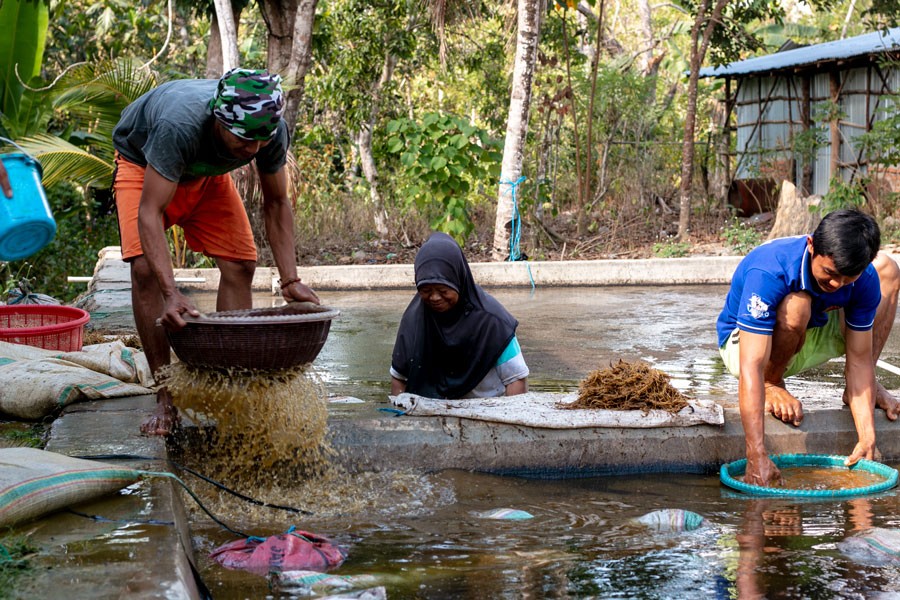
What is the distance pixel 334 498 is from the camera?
4.24 m

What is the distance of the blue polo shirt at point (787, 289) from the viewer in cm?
448

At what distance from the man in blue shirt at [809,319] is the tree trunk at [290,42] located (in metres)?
8.23

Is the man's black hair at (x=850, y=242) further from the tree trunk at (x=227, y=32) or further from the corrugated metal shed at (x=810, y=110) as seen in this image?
the corrugated metal shed at (x=810, y=110)

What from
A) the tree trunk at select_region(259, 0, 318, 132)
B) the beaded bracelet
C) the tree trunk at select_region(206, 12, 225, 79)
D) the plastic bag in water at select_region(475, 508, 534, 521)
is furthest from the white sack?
the tree trunk at select_region(206, 12, 225, 79)

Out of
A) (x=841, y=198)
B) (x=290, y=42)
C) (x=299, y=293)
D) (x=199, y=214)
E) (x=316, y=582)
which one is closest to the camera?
(x=316, y=582)

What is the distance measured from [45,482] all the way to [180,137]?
1.58 metres

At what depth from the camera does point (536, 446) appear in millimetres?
4758

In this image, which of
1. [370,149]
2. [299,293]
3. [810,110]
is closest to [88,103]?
[370,149]

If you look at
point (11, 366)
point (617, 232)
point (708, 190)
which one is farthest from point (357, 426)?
point (708, 190)

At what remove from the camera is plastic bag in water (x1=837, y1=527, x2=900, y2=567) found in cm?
352

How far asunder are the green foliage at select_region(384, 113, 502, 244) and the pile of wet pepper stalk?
8.23 meters

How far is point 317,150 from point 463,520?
1431cm

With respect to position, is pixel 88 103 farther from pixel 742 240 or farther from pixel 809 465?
pixel 809 465

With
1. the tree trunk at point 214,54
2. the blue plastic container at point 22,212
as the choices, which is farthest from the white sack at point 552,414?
the tree trunk at point 214,54
